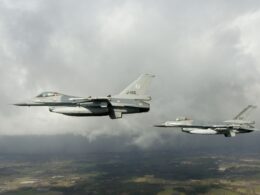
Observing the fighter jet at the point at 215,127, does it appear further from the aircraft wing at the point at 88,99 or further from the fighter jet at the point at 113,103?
the aircraft wing at the point at 88,99

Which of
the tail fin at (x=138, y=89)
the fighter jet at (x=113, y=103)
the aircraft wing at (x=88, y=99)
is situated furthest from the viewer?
the tail fin at (x=138, y=89)

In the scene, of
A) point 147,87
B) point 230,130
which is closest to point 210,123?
point 230,130

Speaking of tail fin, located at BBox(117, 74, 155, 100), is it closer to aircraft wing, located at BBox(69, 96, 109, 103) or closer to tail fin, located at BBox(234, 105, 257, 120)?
aircraft wing, located at BBox(69, 96, 109, 103)

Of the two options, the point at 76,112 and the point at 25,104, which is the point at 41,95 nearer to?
the point at 25,104

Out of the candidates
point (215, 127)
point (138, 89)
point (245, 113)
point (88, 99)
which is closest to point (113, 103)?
point (88, 99)

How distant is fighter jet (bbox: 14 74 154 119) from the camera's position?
5762 cm

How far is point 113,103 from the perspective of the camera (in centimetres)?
5809

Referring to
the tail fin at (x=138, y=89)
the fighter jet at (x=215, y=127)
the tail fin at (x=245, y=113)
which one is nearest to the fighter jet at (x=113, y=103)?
the tail fin at (x=138, y=89)

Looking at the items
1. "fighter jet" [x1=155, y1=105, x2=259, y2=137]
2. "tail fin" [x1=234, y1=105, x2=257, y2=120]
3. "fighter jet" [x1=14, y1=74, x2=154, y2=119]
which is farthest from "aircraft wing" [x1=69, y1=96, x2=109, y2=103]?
"tail fin" [x1=234, y1=105, x2=257, y2=120]

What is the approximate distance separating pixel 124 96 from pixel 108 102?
430cm

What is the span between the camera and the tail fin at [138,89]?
6059cm

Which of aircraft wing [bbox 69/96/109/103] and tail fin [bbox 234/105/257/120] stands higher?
tail fin [bbox 234/105/257/120]

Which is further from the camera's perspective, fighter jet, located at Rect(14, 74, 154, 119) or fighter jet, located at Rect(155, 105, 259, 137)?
fighter jet, located at Rect(155, 105, 259, 137)

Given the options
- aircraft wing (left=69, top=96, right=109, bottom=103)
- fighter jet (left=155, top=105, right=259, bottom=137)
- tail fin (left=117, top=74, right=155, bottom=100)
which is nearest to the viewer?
aircraft wing (left=69, top=96, right=109, bottom=103)
